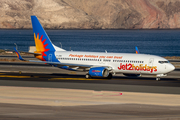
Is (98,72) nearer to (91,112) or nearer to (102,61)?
(102,61)

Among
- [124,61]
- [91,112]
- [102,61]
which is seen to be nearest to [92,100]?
[91,112]

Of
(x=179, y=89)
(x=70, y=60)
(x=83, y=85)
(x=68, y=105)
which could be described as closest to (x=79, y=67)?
(x=70, y=60)

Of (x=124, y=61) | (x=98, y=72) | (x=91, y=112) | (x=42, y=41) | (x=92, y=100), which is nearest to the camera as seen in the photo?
(x=91, y=112)

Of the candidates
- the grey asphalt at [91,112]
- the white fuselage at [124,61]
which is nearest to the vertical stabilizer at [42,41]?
the white fuselage at [124,61]

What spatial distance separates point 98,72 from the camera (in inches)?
2035

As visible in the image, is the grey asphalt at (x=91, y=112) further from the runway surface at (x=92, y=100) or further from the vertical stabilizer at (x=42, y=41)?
the vertical stabilizer at (x=42, y=41)

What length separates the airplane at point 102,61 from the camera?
50.8 meters

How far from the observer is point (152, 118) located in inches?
1048

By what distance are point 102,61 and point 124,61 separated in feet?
12.4

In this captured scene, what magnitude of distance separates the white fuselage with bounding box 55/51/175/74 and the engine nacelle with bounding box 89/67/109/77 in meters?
1.52

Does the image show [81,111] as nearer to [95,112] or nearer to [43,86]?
[95,112]

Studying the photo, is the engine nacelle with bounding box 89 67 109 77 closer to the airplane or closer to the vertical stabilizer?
the airplane

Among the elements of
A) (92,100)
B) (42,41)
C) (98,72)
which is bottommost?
(92,100)

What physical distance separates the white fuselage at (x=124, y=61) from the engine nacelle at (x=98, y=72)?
5.00ft
